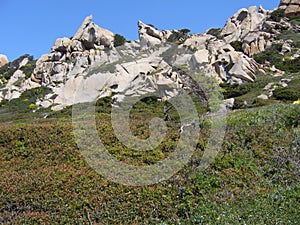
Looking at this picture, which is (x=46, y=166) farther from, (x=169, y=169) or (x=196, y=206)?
(x=196, y=206)

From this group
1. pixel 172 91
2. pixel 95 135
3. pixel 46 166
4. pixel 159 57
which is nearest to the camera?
pixel 46 166

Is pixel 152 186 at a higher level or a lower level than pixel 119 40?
lower

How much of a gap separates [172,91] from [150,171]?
72.3 ft

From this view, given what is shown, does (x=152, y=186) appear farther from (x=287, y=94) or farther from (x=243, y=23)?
(x=243, y=23)

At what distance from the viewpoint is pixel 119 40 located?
179 ft

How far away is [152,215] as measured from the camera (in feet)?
19.9

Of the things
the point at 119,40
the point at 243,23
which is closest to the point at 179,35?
the point at 119,40

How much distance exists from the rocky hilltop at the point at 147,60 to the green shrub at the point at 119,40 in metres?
0.18

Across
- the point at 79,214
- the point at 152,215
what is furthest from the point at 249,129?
the point at 79,214

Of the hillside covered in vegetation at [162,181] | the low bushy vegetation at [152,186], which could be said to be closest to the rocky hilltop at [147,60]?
the hillside covered in vegetation at [162,181]

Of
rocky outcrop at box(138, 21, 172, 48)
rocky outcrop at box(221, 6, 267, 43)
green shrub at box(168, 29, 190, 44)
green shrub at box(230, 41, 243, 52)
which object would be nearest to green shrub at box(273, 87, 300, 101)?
green shrub at box(230, 41, 243, 52)

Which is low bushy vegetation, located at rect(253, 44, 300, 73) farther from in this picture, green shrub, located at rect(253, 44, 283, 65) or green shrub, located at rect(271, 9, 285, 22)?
green shrub, located at rect(271, 9, 285, 22)

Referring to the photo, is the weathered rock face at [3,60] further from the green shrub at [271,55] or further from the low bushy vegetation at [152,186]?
the low bushy vegetation at [152,186]

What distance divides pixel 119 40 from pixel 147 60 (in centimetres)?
1738
